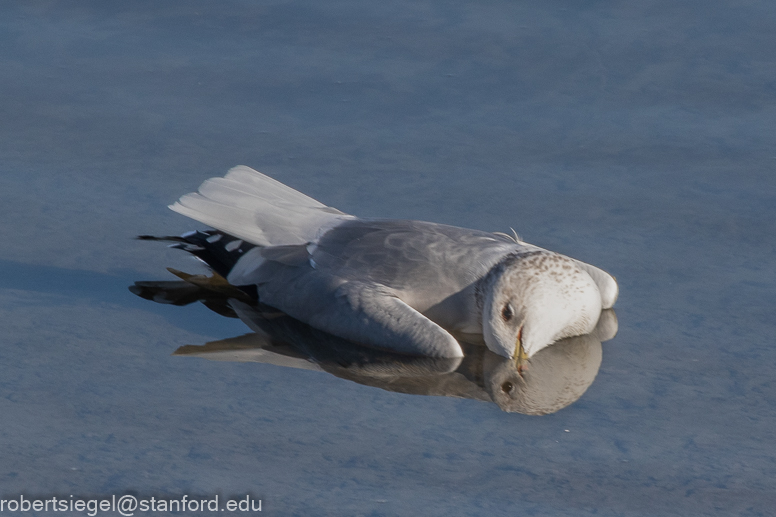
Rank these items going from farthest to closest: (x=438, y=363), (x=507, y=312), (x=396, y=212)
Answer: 1. (x=396, y=212)
2. (x=507, y=312)
3. (x=438, y=363)

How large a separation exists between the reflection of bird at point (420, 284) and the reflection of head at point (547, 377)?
0.21ft

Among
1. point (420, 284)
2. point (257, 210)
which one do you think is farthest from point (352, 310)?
point (257, 210)

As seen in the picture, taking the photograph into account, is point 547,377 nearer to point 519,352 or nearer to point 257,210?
point 519,352

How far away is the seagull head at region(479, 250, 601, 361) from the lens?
6230 millimetres

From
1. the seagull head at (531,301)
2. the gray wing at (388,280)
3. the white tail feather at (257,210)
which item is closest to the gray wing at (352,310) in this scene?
the gray wing at (388,280)

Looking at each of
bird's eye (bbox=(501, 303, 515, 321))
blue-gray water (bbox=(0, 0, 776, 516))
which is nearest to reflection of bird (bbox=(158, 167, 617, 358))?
bird's eye (bbox=(501, 303, 515, 321))

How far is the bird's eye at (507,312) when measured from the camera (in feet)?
20.4

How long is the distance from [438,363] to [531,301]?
0.60 m

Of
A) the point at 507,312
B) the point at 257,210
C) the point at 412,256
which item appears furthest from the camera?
the point at 257,210

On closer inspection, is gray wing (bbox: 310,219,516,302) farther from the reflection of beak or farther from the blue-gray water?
the blue-gray water

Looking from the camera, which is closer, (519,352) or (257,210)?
(519,352)

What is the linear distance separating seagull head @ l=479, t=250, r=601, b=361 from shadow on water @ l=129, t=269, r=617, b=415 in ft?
0.39

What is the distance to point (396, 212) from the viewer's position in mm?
7625

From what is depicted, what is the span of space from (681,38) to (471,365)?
4.59 meters
